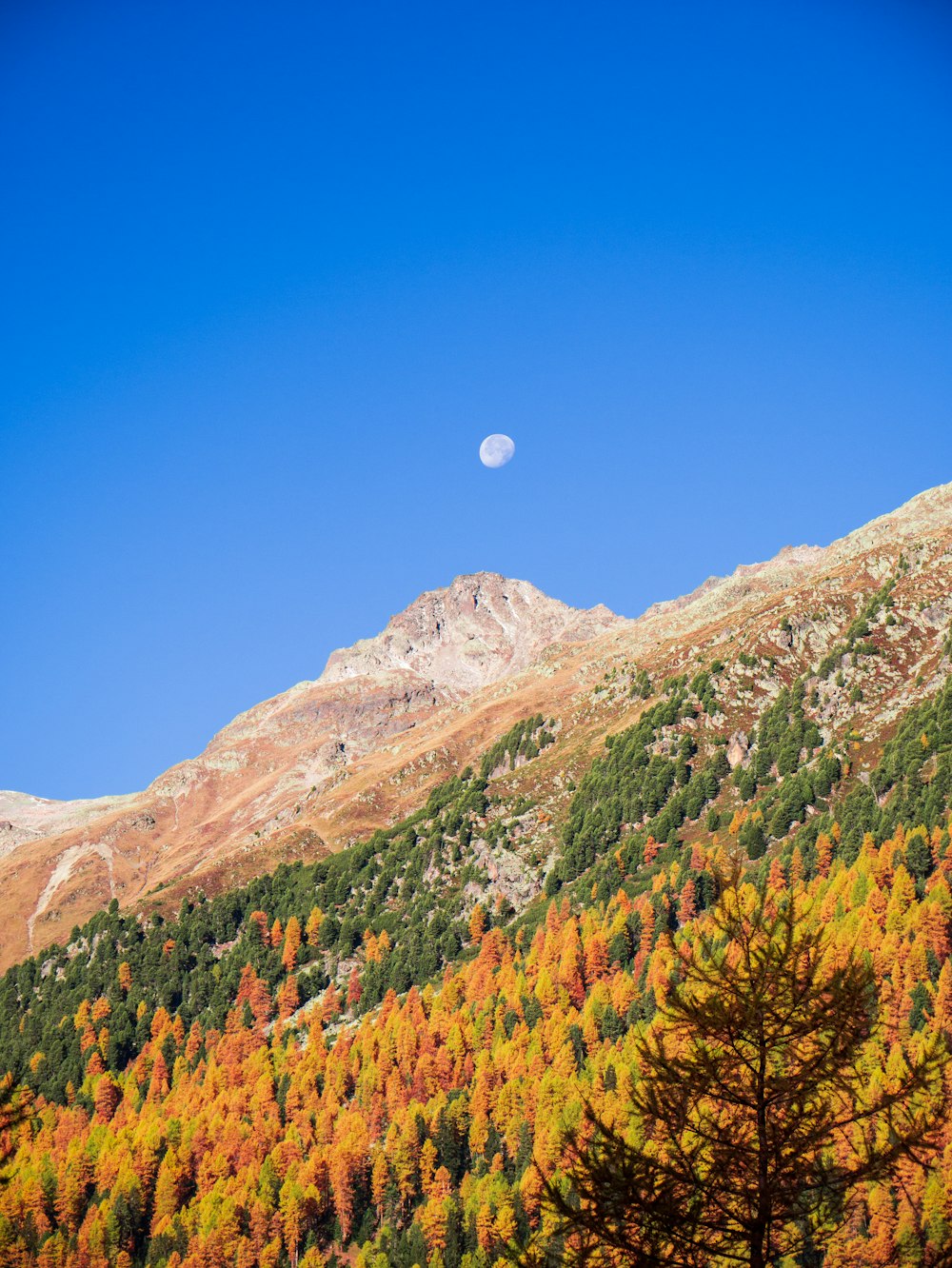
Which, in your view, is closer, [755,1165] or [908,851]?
[755,1165]

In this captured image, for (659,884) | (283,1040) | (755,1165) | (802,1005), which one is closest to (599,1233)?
(755,1165)

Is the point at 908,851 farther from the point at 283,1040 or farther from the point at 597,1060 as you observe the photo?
the point at 283,1040

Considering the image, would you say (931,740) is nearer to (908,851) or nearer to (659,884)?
(908,851)

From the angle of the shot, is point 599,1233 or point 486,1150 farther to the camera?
point 486,1150

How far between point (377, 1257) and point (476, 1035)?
4857 cm

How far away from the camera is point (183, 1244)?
131000 millimetres

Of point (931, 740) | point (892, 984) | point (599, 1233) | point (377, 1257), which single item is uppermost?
point (931, 740)

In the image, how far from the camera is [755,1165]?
2125cm

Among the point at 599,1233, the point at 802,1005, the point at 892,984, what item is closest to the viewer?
the point at 599,1233

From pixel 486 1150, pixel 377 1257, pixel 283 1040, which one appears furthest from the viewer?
pixel 283 1040

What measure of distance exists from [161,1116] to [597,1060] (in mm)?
84367

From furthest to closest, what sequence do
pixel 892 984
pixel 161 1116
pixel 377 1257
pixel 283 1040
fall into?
pixel 283 1040, pixel 161 1116, pixel 892 984, pixel 377 1257

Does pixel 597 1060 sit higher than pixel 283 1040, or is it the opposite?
pixel 283 1040

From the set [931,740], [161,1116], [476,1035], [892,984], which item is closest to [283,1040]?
[161,1116]
